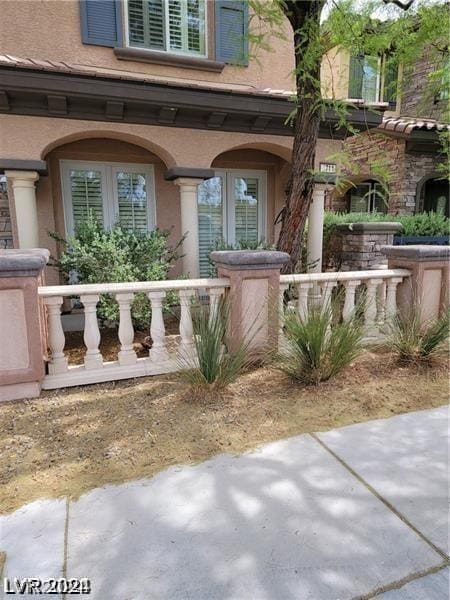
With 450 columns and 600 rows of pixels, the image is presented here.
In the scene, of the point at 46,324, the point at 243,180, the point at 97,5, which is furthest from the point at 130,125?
the point at 46,324

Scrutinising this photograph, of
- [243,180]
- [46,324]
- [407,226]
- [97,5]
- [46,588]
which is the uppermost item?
[97,5]

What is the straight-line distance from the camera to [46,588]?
161 cm

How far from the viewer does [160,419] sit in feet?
9.73

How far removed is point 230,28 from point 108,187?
347cm

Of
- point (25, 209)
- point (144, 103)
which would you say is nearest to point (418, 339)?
point (144, 103)

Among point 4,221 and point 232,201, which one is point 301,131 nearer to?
point 232,201

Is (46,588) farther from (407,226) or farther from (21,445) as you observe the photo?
(407,226)

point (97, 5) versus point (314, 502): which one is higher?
point (97, 5)

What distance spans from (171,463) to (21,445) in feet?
3.43

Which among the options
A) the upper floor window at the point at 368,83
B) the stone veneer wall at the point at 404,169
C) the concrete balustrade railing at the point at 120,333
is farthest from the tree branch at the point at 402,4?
the stone veneer wall at the point at 404,169

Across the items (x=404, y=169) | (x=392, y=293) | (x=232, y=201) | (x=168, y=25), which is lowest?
(x=392, y=293)

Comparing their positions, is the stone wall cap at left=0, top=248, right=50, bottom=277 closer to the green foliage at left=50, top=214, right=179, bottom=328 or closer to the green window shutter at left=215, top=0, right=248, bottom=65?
the green foliage at left=50, top=214, right=179, bottom=328

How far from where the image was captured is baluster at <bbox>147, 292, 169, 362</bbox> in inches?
148

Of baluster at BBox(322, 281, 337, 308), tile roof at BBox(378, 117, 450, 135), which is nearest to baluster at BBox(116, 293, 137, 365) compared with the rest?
baluster at BBox(322, 281, 337, 308)
